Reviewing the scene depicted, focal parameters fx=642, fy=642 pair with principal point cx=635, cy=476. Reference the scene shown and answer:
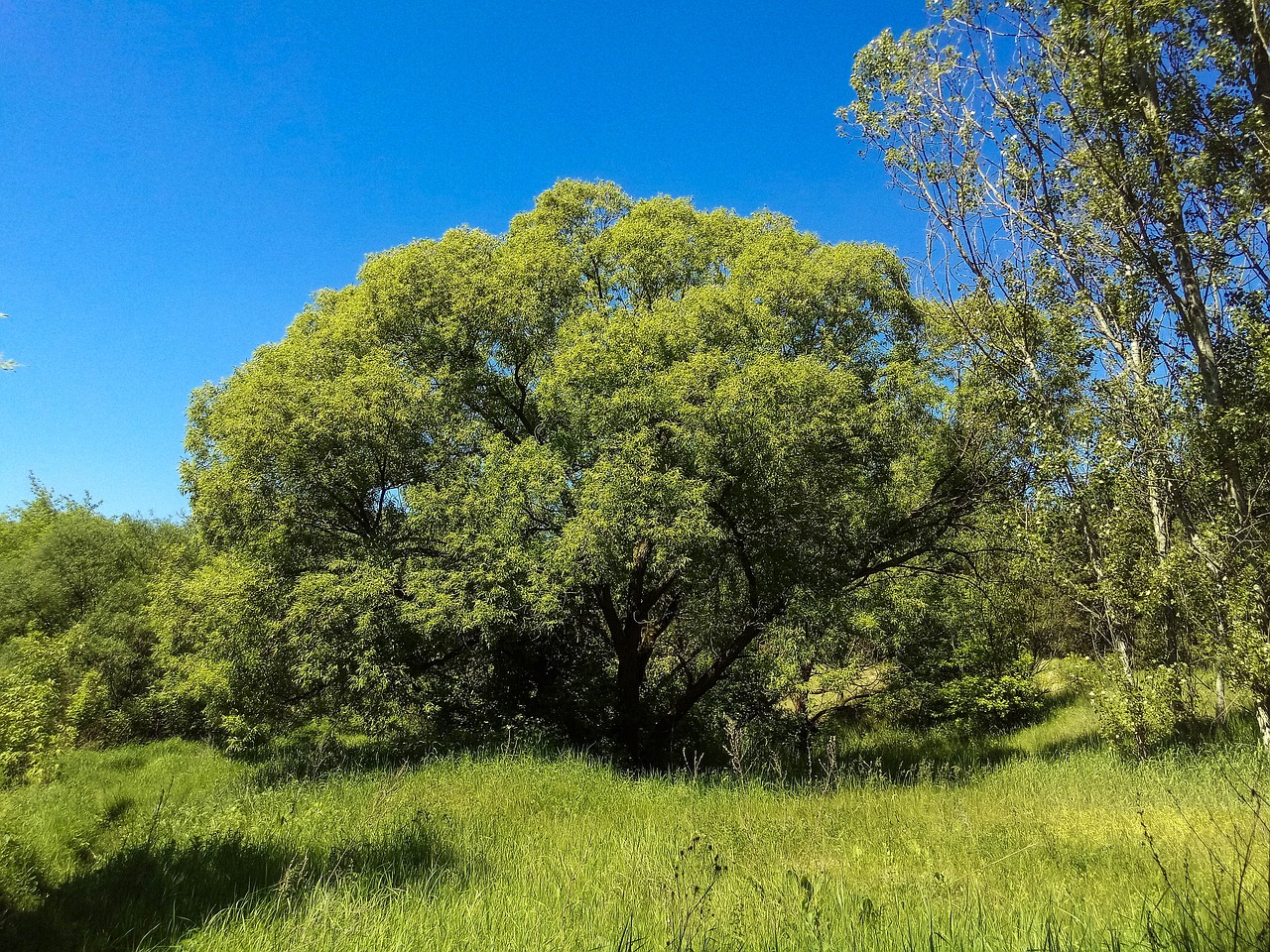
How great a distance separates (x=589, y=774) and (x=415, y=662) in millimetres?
5584

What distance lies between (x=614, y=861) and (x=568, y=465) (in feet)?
25.8

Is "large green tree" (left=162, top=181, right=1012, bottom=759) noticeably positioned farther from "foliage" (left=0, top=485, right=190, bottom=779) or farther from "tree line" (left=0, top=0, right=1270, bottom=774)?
"foliage" (left=0, top=485, right=190, bottom=779)

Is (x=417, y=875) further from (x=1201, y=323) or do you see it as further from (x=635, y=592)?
(x=1201, y=323)

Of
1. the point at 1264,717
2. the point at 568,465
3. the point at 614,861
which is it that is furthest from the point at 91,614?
the point at 1264,717

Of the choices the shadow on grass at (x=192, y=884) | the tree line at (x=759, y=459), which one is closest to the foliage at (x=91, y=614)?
the tree line at (x=759, y=459)

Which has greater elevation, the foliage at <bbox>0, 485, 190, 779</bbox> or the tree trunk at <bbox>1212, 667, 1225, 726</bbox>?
the foliage at <bbox>0, 485, 190, 779</bbox>

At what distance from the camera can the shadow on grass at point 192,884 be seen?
4157 millimetres

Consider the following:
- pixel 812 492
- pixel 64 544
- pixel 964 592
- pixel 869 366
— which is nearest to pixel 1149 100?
pixel 869 366

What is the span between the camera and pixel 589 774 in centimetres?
898

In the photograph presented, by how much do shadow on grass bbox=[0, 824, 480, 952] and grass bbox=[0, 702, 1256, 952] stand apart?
2 centimetres

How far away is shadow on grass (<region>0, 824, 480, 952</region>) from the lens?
416 centimetres

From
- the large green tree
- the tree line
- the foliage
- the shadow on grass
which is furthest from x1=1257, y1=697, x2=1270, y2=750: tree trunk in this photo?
the foliage

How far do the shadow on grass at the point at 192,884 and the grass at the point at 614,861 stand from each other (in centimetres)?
2

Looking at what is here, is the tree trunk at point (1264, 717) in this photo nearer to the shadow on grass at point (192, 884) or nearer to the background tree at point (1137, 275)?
the background tree at point (1137, 275)
